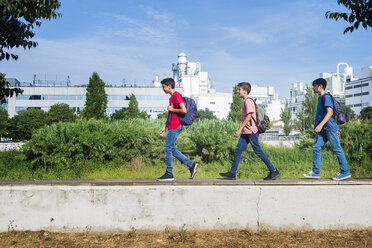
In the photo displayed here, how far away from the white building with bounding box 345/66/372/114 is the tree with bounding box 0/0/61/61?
11577 centimetres

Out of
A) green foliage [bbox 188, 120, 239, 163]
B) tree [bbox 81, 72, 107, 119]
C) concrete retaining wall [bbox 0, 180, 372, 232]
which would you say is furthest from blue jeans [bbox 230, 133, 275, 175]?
tree [bbox 81, 72, 107, 119]

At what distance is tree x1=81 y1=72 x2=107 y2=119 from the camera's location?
61281 mm

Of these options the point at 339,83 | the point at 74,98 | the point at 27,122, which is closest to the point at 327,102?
the point at 27,122

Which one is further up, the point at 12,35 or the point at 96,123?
the point at 12,35

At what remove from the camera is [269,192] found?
4500 mm

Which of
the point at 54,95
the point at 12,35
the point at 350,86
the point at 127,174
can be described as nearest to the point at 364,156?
the point at 127,174

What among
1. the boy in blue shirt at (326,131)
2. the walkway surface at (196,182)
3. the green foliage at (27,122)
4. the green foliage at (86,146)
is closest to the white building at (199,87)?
the green foliage at (27,122)

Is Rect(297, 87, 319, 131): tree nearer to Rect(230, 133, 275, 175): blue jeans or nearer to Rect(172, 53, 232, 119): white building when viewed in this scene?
Rect(230, 133, 275, 175): blue jeans

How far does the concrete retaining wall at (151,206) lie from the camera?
4434 mm

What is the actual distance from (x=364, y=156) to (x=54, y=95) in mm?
99027

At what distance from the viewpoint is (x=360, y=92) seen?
110250 mm

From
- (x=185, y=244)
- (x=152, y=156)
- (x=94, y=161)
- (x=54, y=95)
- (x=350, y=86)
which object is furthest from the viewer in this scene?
(x=350, y=86)

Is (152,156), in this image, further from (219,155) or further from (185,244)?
(185,244)

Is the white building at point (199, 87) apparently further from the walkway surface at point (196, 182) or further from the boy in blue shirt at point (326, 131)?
the walkway surface at point (196, 182)
